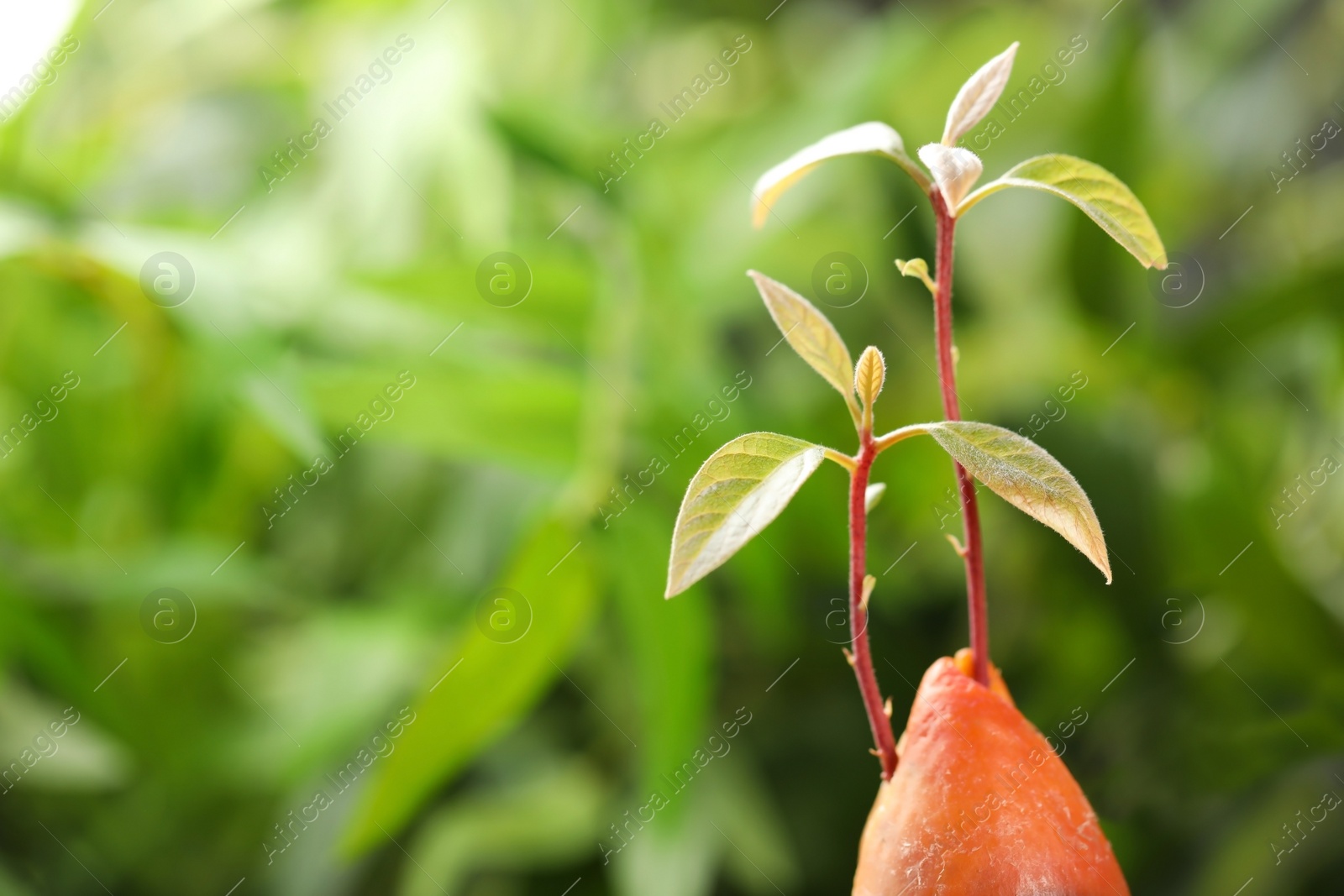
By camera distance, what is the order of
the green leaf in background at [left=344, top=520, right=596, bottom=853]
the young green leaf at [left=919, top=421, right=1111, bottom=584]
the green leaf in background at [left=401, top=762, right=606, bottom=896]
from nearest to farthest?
the young green leaf at [left=919, top=421, right=1111, bottom=584] → the green leaf in background at [left=344, top=520, right=596, bottom=853] → the green leaf in background at [left=401, top=762, right=606, bottom=896]

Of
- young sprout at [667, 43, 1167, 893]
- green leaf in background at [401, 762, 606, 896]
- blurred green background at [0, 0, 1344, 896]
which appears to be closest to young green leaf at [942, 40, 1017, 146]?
young sprout at [667, 43, 1167, 893]

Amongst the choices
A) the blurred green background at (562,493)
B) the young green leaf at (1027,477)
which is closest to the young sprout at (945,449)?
the young green leaf at (1027,477)

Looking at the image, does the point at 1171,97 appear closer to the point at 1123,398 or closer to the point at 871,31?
the point at 871,31

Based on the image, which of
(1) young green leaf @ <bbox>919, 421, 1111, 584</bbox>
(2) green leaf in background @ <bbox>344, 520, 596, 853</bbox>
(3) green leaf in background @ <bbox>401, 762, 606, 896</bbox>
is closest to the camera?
(1) young green leaf @ <bbox>919, 421, 1111, 584</bbox>

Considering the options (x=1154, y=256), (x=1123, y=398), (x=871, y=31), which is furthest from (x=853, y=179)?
(x=1154, y=256)

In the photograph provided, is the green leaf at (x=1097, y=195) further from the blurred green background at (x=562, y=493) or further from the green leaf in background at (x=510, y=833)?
the green leaf in background at (x=510, y=833)

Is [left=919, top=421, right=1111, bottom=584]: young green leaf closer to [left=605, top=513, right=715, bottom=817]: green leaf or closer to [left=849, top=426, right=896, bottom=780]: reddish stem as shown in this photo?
[left=849, top=426, right=896, bottom=780]: reddish stem

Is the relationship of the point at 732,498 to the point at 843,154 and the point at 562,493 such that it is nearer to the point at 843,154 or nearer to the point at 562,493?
the point at 843,154

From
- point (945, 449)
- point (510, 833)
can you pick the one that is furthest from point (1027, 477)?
point (510, 833)
